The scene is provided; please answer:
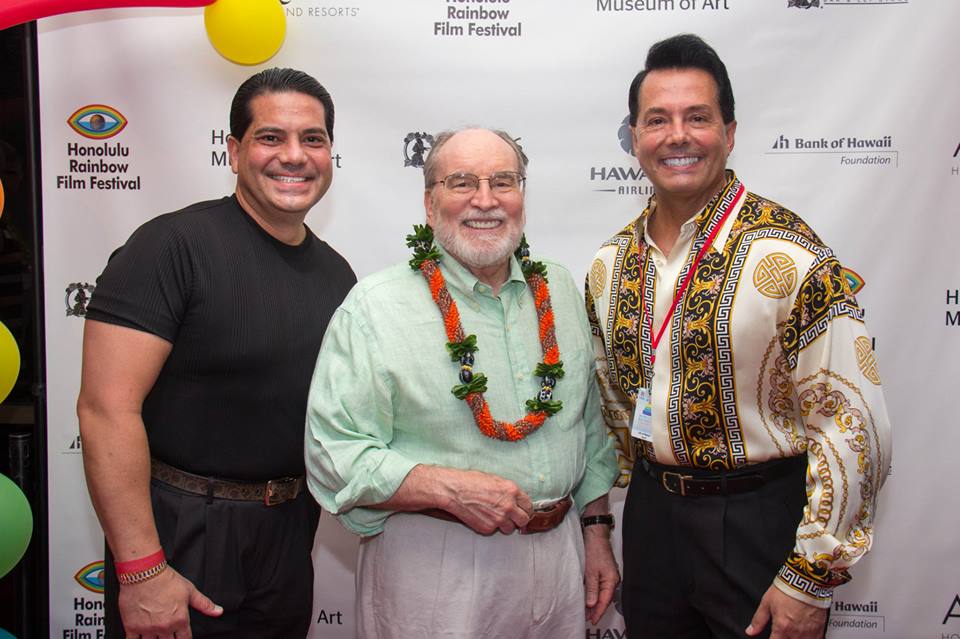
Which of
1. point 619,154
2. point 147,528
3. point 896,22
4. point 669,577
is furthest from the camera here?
point 619,154

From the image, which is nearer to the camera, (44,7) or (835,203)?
(44,7)

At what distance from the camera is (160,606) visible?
188 cm

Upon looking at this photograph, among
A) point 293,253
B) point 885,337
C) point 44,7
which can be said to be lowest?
point 885,337

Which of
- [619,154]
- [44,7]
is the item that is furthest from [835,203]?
[44,7]

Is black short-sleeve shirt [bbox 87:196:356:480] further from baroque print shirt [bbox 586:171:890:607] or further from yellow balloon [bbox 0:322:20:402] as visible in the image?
baroque print shirt [bbox 586:171:890:607]

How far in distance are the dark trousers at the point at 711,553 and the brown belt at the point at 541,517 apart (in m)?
0.24

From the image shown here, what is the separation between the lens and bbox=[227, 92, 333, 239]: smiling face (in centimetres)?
209

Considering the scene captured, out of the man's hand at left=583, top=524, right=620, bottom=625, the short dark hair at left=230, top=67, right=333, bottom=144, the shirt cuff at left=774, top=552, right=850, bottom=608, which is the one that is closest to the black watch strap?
the man's hand at left=583, top=524, right=620, bottom=625

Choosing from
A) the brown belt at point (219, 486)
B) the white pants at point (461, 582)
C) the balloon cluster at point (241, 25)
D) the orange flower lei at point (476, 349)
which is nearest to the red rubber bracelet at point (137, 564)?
the brown belt at point (219, 486)

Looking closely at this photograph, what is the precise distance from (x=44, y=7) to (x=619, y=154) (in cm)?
191

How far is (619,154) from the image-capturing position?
3004 millimetres

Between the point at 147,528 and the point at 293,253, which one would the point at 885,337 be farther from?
the point at 147,528

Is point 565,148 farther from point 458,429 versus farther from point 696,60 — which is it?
point 458,429

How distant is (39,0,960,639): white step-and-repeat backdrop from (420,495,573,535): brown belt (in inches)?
50.9
